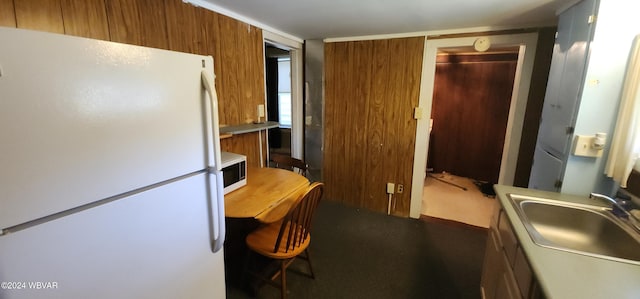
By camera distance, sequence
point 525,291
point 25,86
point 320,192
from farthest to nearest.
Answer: point 320,192 < point 525,291 < point 25,86

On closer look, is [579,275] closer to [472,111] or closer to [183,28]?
[183,28]

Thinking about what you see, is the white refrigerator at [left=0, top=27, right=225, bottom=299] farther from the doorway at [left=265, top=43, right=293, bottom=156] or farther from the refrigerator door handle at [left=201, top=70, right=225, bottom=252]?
the doorway at [left=265, top=43, right=293, bottom=156]

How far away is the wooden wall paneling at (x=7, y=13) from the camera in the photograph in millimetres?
1114

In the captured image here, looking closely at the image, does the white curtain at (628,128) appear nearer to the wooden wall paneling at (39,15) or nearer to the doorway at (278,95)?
the wooden wall paneling at (39,15)

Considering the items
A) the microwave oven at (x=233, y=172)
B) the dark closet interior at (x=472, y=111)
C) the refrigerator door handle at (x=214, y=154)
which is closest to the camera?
the refrigerator door handle at (x=214, y=154)

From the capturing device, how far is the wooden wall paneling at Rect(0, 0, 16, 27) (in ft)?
3.66

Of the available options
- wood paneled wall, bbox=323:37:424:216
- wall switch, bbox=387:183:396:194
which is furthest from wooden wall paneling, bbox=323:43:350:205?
wall switch, bbox=387:183:396:194

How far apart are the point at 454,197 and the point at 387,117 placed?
170 cm

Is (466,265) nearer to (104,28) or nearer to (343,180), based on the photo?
(343,180)

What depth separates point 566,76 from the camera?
171cm

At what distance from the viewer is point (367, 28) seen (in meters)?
2.63

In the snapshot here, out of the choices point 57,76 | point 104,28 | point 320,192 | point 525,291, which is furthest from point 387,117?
point 57,76

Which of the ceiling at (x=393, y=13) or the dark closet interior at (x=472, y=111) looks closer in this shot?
the ceiling at (x=393, y=13)

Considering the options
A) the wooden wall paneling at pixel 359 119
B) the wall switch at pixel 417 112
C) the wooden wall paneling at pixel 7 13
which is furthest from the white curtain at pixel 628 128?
the wooden wall paneling at pixel 7 13
